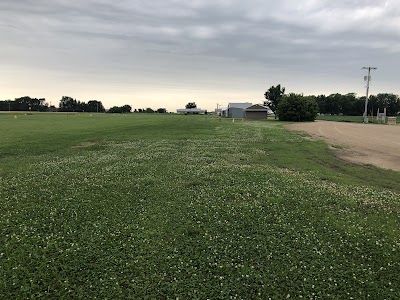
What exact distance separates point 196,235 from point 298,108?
93383 mm

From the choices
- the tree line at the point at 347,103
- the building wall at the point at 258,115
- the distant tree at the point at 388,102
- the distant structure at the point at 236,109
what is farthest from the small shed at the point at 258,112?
the distant tree at the point at 388,102

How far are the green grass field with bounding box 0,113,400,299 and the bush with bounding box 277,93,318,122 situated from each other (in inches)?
3324

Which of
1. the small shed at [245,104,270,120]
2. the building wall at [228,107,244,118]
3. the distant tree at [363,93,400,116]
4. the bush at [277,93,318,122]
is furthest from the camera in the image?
the distant tree at [363,93,400,116]

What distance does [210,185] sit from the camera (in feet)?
44.2

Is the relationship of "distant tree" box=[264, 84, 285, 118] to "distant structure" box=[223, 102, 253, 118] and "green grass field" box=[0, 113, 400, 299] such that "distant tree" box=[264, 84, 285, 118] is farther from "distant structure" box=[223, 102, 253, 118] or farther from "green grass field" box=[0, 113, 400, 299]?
"green grass field" box=[0, 113, 400, 299]

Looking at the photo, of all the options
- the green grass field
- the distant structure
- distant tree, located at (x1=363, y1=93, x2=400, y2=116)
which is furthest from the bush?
distant tree, located at (x1=363, y1=93, x2=400, y2=116)

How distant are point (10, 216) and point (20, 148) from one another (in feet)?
51.3

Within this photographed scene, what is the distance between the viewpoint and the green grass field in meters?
6.70

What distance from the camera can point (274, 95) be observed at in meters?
141

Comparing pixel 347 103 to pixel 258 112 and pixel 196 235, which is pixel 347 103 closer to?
pixel 258 112

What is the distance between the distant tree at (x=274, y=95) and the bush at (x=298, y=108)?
39.7 meters

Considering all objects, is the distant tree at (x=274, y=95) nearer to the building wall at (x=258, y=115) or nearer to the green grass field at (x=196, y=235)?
the building wall at (x=258, y=115)

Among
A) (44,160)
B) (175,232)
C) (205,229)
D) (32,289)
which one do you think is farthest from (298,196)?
(44,160)

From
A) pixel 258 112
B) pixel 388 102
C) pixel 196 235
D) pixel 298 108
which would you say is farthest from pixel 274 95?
pixel 196 235
